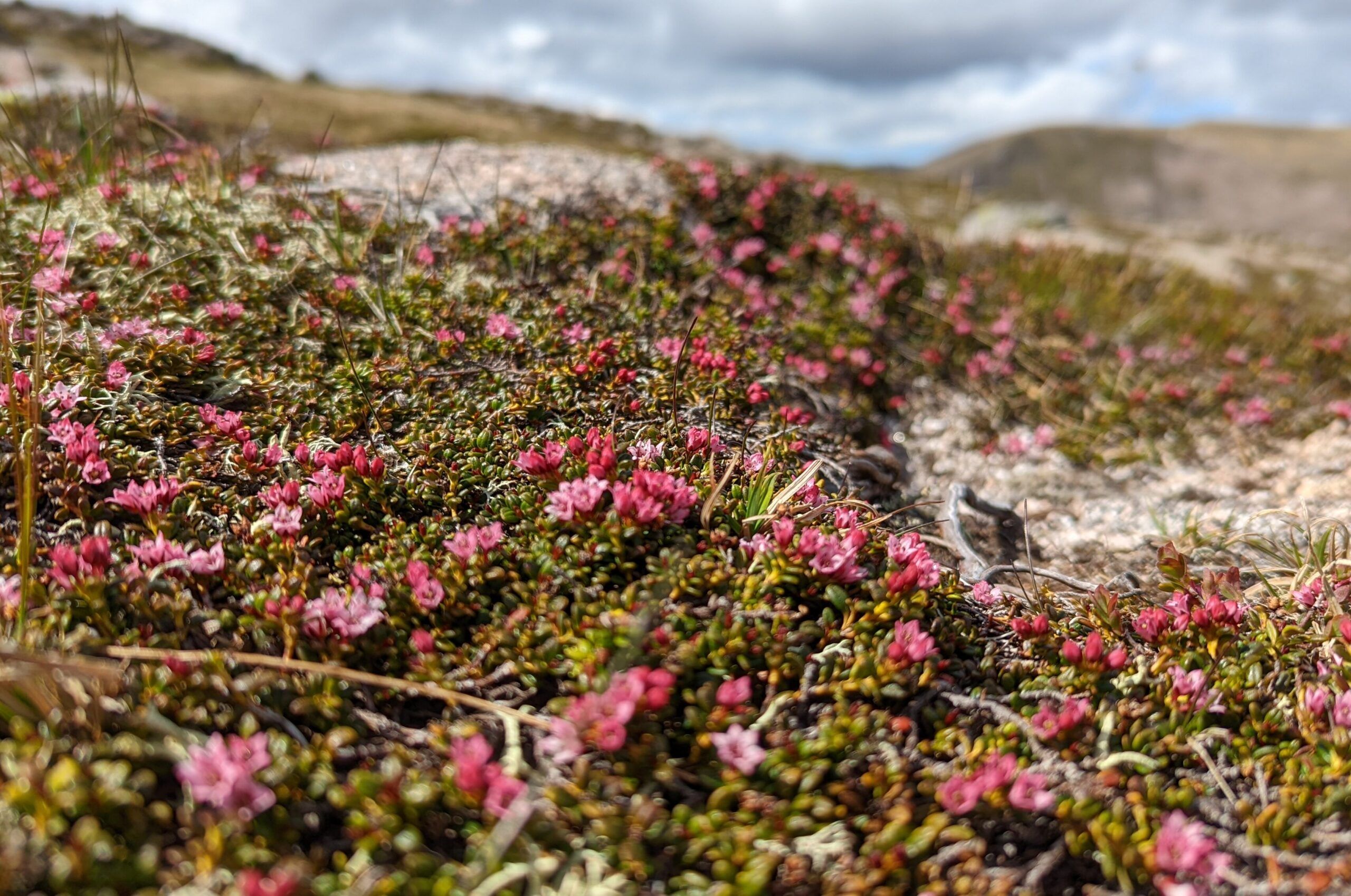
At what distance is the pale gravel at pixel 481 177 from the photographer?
658cm

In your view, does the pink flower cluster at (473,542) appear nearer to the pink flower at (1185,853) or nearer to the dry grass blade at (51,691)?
the dry grass blade at (51,691)

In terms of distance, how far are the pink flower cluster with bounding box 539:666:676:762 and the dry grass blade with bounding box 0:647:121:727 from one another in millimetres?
1213

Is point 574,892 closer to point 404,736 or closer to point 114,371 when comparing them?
point 404,736

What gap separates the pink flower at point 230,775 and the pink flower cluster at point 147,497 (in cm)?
123

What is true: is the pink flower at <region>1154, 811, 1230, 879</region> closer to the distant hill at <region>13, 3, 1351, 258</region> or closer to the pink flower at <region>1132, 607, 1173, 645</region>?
the pink flower at <region>1132, 607, 1173, 645</region>

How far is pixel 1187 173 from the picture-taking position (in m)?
149

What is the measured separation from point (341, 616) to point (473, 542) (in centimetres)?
54

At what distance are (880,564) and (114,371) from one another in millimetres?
3520

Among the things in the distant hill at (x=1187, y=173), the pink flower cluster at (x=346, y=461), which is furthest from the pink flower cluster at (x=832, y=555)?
the distant hill at (x=1187, y=173)

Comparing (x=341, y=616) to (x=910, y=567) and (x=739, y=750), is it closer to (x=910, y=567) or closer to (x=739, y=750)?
(x=739, y=750)

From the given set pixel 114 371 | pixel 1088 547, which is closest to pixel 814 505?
pixel 1088 547

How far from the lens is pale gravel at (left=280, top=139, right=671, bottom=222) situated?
658 centimetres

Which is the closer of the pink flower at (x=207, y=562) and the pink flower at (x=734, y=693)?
the pink flower at (x=734, y=693)

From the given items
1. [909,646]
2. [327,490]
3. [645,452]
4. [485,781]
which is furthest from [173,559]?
[909,646]
